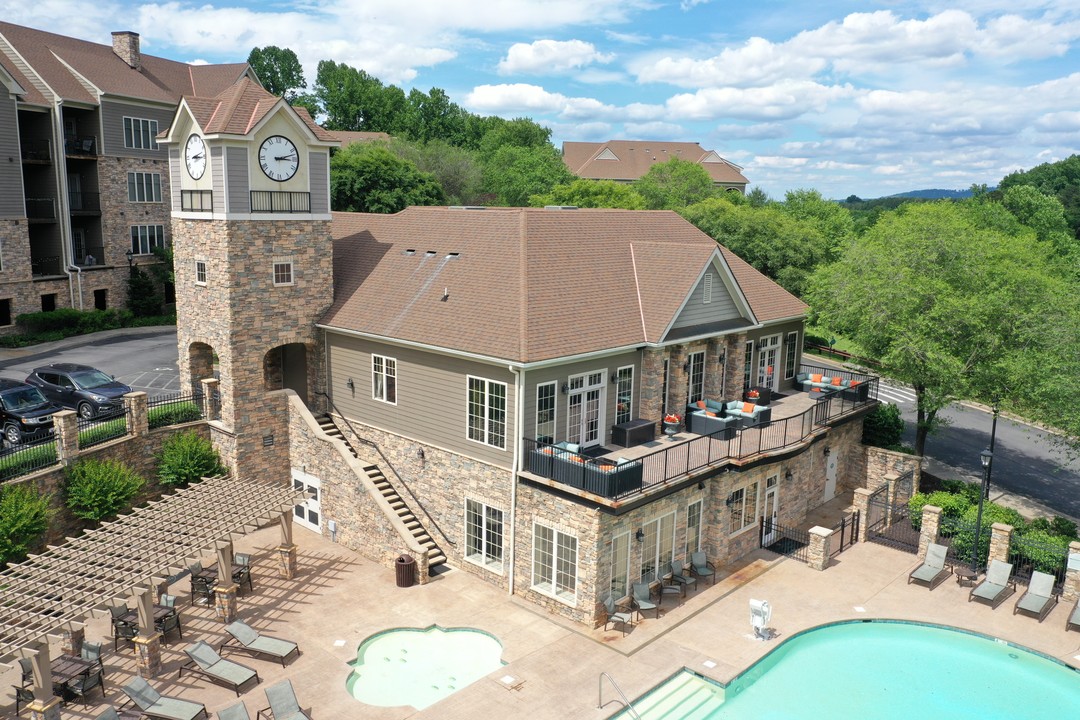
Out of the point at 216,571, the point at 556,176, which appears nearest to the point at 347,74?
the point at 556,176

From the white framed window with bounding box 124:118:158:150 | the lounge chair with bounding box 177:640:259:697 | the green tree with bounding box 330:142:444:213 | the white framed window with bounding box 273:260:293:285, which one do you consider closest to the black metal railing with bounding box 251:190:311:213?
the white framed window with bounding box 273:260:293:285

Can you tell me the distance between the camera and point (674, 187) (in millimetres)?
67125

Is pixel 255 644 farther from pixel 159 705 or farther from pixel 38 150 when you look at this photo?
pixel 38 150

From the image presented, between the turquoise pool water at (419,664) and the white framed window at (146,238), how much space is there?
113ft

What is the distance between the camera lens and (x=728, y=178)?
112 m

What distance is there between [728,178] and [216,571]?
10320 centimetres

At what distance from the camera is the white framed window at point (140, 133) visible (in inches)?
1684

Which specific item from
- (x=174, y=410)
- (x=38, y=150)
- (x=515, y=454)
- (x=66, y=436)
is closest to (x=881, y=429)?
(x=515, y=454)

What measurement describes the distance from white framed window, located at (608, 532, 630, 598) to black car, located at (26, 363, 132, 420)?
16.3 metres

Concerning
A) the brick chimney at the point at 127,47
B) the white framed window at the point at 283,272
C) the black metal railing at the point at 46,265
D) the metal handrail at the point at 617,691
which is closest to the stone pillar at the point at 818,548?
the metal handrail at the point at 617,691

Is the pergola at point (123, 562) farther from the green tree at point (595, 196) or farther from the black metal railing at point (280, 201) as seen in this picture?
the green tree at point (595, 196)

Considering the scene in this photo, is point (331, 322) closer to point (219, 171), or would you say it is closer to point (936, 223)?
point (219, 171)

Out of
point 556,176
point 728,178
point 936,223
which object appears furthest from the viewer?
point 728,178

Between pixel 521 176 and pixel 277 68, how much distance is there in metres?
45.4
